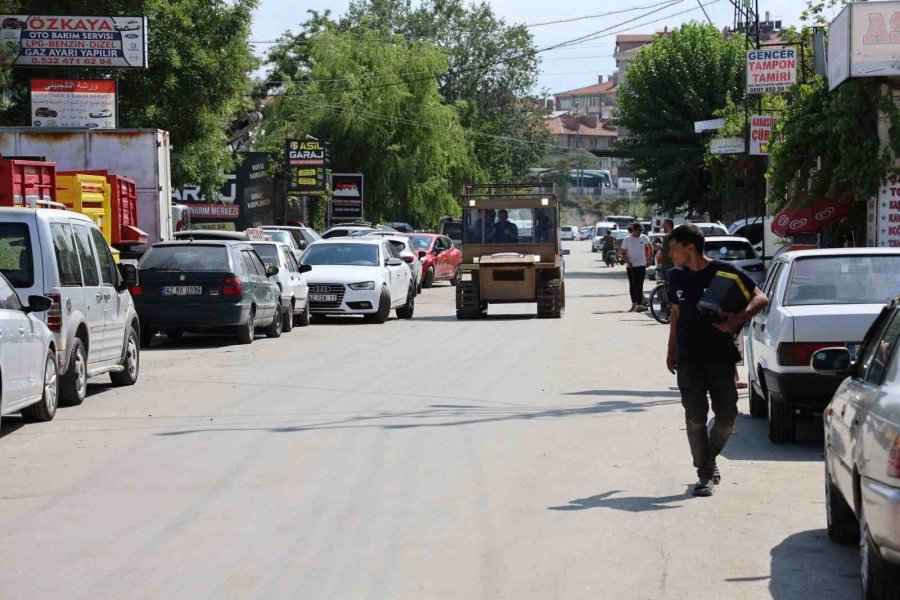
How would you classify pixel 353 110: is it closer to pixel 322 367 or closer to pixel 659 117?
pixel 659 117

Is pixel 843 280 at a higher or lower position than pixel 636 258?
higher

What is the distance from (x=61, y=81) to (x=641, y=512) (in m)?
30.3

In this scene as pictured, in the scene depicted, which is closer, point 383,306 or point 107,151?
point 383,306

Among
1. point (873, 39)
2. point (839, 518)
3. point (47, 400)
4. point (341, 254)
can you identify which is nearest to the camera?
point (839, 518)

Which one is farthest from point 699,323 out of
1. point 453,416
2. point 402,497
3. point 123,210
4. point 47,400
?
point 123,210

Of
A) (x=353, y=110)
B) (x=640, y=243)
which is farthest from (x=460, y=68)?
(x=640, y=243)

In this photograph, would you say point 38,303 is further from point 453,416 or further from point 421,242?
point 421,242

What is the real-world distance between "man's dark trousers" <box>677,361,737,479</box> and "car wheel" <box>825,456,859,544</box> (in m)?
1.52

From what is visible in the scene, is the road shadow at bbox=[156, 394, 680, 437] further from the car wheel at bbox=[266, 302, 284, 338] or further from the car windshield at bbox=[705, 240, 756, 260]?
the car windshield at bbox=[705, 240, 756, 260]

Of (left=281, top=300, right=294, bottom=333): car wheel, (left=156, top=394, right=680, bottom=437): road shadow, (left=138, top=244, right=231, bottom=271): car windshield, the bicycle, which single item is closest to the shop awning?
the bicycle

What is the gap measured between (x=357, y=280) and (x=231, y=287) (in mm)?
5926

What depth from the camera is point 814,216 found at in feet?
87.4

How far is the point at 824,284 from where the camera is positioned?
11352 mm

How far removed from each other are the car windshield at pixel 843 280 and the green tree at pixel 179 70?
2857 cm
